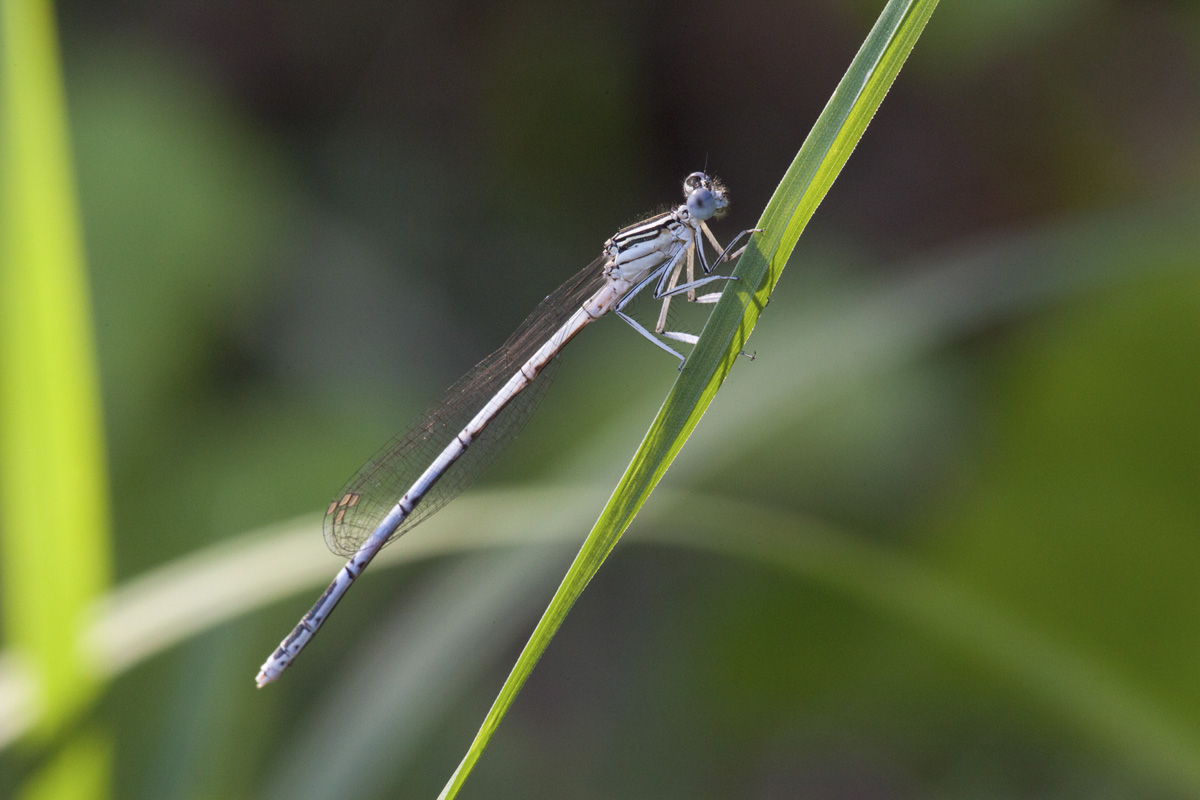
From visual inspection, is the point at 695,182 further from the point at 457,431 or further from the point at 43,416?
the point at 43,416

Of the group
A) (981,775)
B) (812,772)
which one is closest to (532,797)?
(812,772)

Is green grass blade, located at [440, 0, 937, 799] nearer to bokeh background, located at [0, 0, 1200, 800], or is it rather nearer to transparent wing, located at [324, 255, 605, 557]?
bokeh background, located at [0, 0, 1200, 800]

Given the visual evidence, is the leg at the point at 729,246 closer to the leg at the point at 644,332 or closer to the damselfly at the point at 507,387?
the damselfly at the point at 507,387

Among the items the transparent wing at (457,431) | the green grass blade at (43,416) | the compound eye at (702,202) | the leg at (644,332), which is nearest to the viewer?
the green grass blade at (43,416)

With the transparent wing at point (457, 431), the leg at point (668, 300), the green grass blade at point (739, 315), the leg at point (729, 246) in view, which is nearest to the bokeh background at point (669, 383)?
the transparent wing at point (457, 431)

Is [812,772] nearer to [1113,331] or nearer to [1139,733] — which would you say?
[1139,733]

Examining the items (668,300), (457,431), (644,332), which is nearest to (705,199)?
(668,300)
